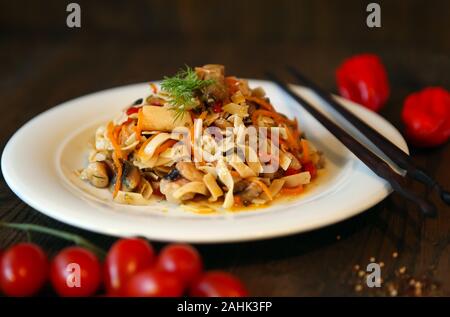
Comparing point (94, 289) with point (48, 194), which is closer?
point (94, 289)

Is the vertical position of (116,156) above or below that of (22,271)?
above

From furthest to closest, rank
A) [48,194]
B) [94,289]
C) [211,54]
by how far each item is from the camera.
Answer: [211,54] → [48,194] → [94,289]

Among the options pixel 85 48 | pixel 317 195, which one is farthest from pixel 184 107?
pixel 85 48

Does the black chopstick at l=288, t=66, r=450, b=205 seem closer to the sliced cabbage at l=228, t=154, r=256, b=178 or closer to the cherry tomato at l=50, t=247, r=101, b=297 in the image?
the sliced cabbage at l=228, t=154, r=256, b=178

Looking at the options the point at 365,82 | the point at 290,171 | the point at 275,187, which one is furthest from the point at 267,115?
the point at 365,82

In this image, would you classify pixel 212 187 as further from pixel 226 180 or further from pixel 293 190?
pixel 293 190

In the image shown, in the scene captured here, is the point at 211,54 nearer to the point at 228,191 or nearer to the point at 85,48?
the point at 85,48

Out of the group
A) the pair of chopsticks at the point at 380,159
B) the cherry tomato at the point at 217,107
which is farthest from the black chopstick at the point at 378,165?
the cherry tomato at the point at 217,107
